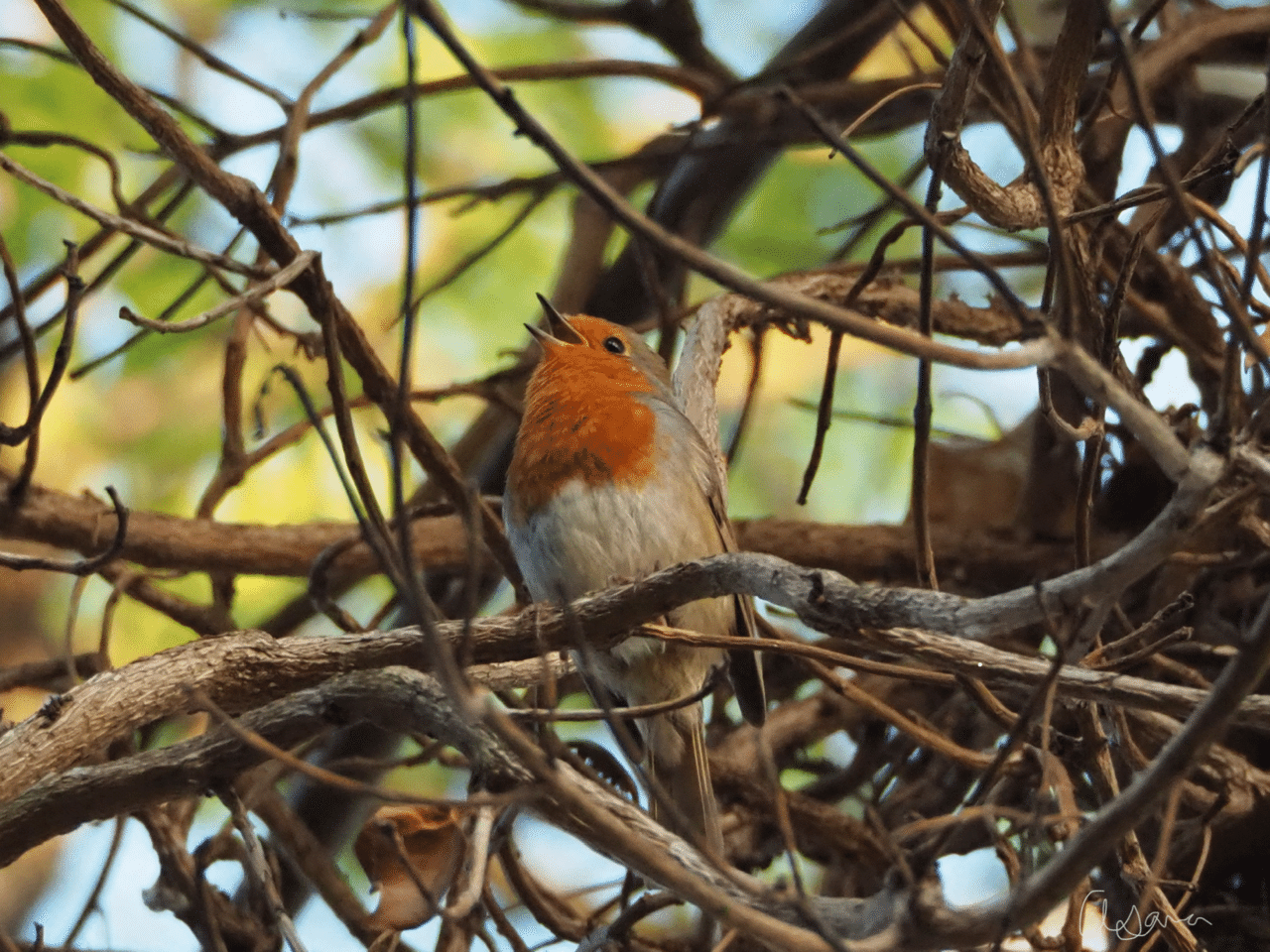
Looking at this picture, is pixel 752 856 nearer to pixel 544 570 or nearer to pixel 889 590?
pixel 544 570

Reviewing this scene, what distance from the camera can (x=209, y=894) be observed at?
2953mm

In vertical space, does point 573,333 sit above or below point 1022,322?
above

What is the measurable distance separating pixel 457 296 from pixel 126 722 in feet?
14.1

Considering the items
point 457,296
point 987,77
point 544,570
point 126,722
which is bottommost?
point 126,722

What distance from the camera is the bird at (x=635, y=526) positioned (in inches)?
137

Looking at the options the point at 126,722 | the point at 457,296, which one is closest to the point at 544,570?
the point at 126,722

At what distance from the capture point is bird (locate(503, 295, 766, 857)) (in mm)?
3477
